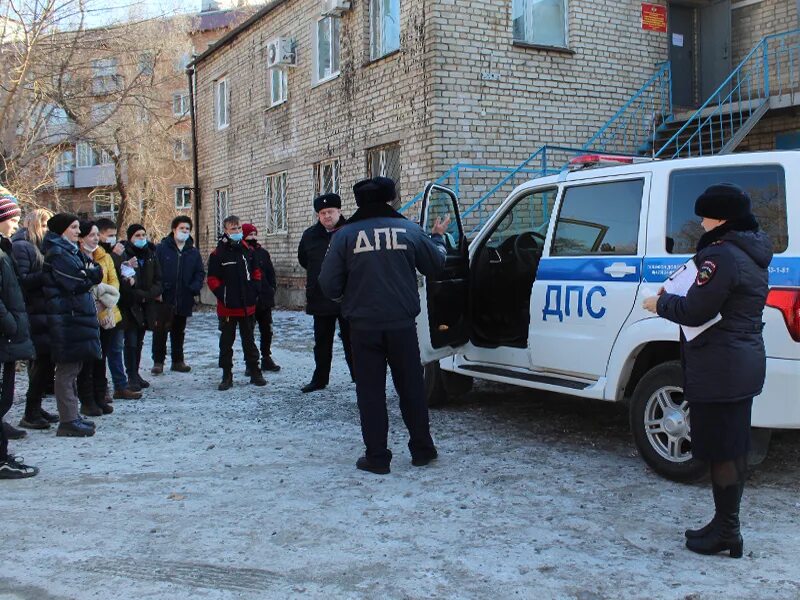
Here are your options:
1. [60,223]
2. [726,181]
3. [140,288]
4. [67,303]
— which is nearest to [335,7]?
[140,288]

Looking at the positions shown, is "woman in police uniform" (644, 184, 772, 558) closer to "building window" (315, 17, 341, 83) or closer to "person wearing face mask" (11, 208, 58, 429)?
"person wearing face mask" (11, 208, 58, 429)

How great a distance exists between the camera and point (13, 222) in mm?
5180

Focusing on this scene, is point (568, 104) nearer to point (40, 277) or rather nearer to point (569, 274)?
point (569, 274)

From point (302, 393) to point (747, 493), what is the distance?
423 centimetres

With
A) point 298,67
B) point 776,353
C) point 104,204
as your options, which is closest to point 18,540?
point 776,353

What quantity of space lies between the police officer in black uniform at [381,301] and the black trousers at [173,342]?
4.33 metres

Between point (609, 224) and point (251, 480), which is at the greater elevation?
point (609, 224)

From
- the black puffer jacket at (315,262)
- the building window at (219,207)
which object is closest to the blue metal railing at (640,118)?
the black puffer jacket at (315,262)

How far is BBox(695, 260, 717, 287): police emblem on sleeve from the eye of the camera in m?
3.34

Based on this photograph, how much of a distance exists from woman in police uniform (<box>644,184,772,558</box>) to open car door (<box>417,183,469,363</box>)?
2.35 meters

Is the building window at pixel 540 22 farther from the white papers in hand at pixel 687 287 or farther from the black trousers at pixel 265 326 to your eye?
the white papers in hand at pixel 687 287

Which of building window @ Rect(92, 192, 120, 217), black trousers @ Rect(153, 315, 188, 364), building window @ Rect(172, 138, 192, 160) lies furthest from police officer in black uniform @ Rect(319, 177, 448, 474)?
building window @ Rect(92, 192, 120, 217)

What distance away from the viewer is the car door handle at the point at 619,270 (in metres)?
4.72

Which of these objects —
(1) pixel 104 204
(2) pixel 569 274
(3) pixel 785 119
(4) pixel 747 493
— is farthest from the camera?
(1) pixel 104 204
